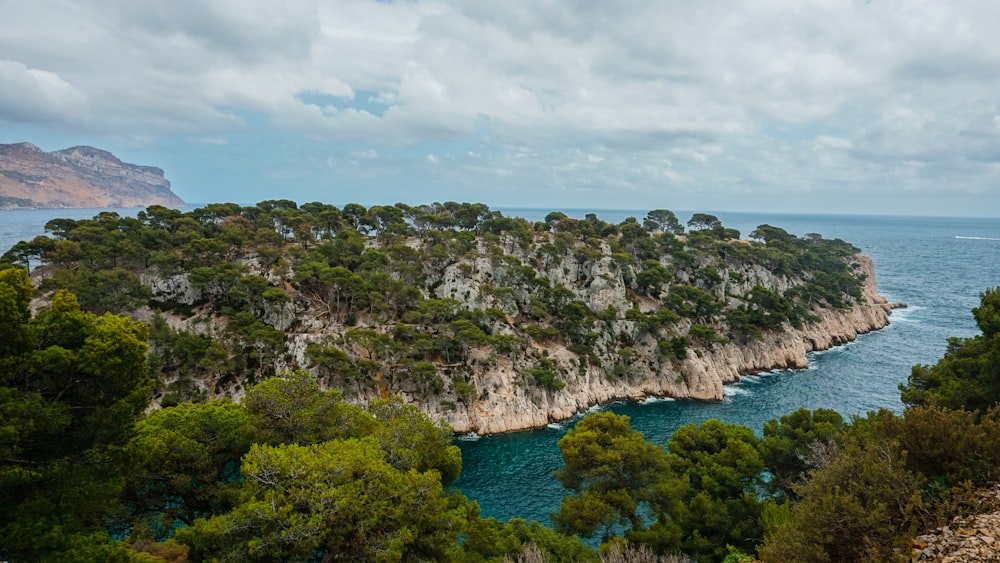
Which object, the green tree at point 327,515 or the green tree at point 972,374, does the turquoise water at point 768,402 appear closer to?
the green tree at point 327,515

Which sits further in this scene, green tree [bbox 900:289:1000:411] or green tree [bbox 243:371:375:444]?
green tree [bbox 243:371:375:444]

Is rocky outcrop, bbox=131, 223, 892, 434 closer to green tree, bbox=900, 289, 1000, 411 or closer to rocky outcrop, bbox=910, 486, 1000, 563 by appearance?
green tree, bbox=900, 289, 1000, 411

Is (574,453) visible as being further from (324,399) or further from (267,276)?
(267,276)

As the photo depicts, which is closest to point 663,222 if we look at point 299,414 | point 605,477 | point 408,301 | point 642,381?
point 642,381

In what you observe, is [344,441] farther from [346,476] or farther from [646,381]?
[646,381]

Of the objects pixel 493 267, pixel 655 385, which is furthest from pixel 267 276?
pixel 655 385

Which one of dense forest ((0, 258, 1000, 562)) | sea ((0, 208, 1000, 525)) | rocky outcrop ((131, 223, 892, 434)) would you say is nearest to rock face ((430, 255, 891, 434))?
rocky outcrop ((131, 223, 892, 434))
